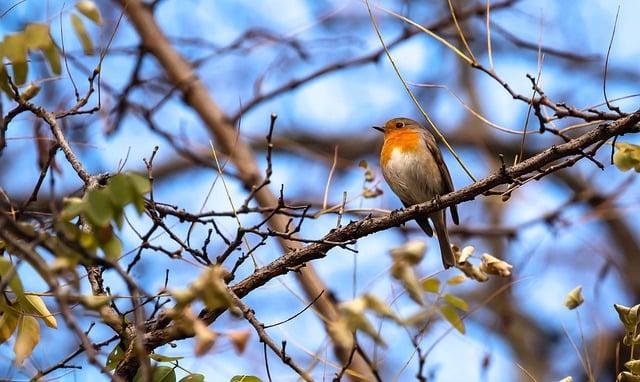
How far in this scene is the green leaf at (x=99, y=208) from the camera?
1554 millimetres

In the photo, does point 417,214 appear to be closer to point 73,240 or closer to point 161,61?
point 73,240

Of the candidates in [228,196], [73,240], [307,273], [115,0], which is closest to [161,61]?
[115,0]

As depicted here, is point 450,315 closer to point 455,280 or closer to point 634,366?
point 455,280

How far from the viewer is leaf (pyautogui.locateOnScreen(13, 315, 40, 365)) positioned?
2146mm

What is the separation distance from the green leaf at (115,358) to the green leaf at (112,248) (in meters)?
0.78

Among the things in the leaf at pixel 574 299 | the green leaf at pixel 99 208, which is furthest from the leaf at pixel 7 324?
the leaf at pixel 574 299

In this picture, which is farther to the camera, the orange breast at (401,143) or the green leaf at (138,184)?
the orange breast at (401,143)

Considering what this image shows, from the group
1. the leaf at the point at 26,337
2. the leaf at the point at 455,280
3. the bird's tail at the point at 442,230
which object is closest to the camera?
the leaf at the point at 455,280

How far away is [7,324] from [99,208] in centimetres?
86

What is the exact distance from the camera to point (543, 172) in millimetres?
2395

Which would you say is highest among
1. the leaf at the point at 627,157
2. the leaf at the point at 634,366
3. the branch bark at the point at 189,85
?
the branch bark at the point at 189,85

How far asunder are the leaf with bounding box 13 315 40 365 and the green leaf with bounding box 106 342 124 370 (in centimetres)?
26

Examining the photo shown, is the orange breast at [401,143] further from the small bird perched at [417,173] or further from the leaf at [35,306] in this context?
the leaf at [35,306]

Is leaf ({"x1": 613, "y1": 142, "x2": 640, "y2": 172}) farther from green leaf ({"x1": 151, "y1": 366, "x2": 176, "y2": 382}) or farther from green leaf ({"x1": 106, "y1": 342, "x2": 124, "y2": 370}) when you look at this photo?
green leaf ({"x1": 106, "y1": 342, "x2": 124, "y2": 370})
